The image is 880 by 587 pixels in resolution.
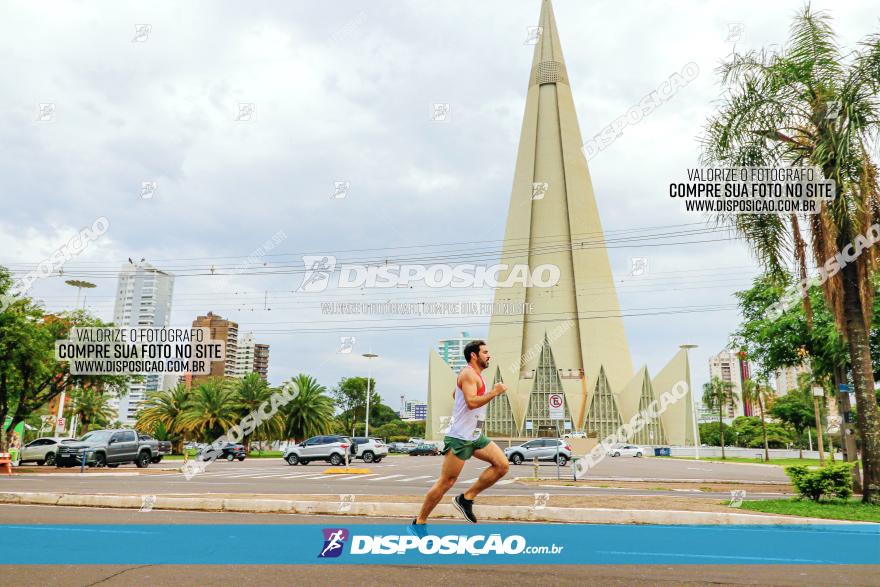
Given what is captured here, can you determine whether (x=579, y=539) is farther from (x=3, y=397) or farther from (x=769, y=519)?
(x=3, y=397)

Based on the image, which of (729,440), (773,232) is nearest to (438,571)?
(773,232)

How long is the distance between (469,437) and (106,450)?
27.6 meters

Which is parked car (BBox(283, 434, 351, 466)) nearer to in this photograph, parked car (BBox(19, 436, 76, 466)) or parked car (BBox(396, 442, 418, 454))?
parked car (BBox(19, 436, 76, 466))

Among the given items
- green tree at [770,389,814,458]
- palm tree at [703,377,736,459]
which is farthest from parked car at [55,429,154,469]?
green tree at [770,389,814,458]

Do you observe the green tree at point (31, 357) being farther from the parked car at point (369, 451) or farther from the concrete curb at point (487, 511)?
the concrete curb at point (487, 511)

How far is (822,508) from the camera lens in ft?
37.3

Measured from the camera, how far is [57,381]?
28578 millimetres

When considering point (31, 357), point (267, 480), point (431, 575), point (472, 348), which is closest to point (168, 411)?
point (31, 357)

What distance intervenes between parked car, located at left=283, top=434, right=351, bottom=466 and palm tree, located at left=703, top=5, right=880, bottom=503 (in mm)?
24427

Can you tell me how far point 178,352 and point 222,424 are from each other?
69.5ft

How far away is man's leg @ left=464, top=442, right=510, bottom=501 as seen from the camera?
506 centimetres

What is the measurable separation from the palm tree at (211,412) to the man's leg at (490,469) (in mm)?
51307

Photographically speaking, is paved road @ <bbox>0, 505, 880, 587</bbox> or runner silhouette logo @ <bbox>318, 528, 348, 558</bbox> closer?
paved road @ <bbox>0, 505, 880, 587</bbox>

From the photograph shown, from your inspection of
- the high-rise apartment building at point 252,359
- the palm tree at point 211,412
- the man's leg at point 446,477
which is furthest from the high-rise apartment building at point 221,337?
the man's leg at point 446,477
